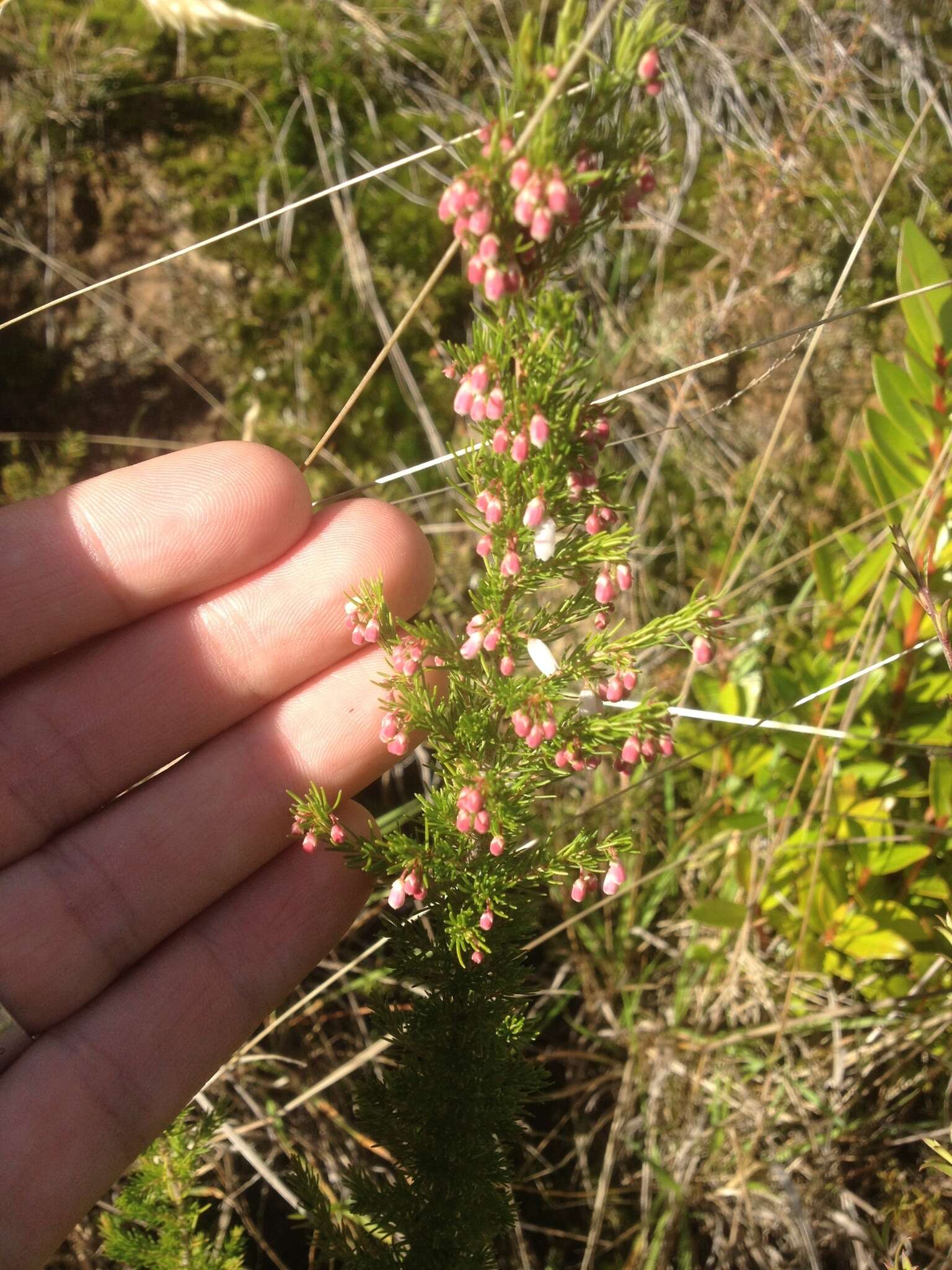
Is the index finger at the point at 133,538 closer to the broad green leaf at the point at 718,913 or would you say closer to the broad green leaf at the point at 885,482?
the broad green leaf at the point at 718,913

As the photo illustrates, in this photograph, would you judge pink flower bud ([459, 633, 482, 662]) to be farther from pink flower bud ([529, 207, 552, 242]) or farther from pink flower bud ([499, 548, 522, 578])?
pink flower bud ([529, 207, 552, 242])

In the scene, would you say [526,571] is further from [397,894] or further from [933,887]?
[933,887]

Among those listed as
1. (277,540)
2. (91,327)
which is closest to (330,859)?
(277,540)

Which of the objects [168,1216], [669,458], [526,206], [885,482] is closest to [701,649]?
[526,206]

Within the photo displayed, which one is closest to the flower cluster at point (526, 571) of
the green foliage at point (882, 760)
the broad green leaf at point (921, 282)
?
the green foliage at point (882, 760)

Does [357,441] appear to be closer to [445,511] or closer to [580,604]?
[445,511]

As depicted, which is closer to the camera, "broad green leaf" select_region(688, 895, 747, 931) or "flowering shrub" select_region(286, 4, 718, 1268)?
"flowering shrub" select_region(286, 4, 718, 1268)

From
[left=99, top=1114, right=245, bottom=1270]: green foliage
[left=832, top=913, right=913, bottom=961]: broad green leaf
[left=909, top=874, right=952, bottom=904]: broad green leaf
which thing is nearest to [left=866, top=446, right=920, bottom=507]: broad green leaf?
[left=909, top=874, right=952, bottom=904]: broad green leaf
